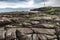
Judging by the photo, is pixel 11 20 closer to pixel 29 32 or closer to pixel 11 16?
pixel 11 16

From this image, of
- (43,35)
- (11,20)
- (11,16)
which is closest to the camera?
(43,35)

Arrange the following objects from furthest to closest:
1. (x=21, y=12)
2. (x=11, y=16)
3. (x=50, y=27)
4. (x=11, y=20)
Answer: (x=21, y=12) < (x=11, y=16) < (x=11, y=20) < (x=50, y=27)

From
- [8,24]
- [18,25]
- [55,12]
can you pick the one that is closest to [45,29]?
[18,25]

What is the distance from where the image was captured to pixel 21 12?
71.4 feet

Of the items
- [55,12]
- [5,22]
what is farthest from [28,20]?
[55,12]

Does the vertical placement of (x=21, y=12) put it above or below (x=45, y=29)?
above

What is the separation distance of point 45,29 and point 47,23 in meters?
1.47

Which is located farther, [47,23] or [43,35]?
[47,23]

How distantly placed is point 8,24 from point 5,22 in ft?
1.37

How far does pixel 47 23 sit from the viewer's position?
59.9ft

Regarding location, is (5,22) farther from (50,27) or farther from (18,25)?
(50,27)

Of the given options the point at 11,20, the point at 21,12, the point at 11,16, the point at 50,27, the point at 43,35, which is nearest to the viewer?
the point at 43,35

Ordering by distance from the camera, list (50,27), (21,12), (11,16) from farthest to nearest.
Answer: (21,12) < (11,16) < (50,27)

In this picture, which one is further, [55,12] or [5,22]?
[55,12]
